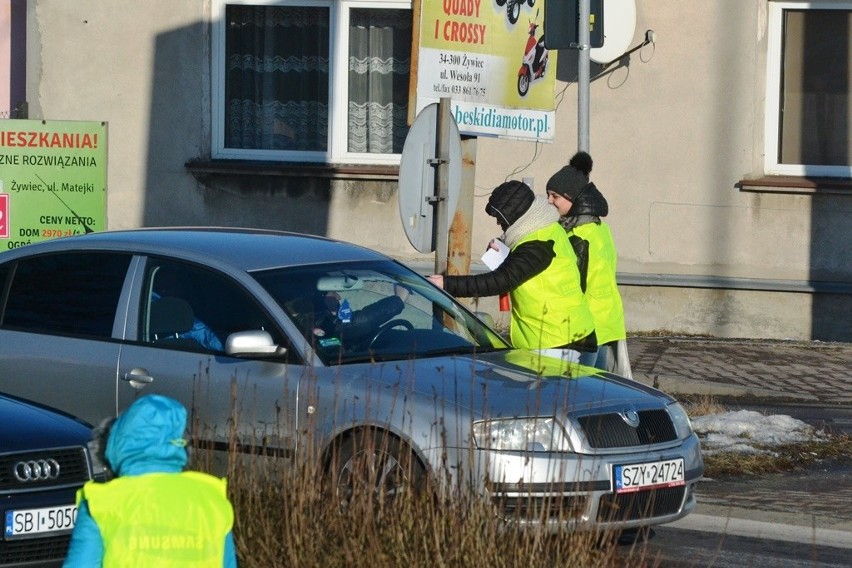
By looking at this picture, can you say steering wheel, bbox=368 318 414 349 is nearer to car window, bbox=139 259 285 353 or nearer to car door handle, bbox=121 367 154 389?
car window, bbox=139 259 285 353

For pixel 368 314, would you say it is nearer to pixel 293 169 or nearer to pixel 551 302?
pixel 551 302

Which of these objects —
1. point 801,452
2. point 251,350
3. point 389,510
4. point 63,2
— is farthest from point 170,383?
point 63,2

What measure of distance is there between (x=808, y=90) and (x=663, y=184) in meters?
1.74

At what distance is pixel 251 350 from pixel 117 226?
10.1 meters

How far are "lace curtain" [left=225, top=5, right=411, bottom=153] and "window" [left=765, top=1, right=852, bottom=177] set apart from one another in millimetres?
3755

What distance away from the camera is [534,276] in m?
8.03

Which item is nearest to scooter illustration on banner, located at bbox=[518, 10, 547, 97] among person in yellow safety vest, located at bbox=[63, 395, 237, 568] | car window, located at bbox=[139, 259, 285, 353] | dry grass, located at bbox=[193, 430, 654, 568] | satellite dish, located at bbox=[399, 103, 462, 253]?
satellite dish, located at bbox=[399, 103, 462, 253]

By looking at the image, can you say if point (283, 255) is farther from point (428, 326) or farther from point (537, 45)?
point (537, 45)

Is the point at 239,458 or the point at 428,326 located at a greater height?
the point at 428,326

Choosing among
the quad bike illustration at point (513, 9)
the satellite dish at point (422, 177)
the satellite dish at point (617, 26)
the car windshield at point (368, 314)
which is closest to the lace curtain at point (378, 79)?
the satellite dish at point (617, 26)

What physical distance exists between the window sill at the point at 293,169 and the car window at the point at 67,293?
7.76 metres

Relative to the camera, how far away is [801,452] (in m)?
9.30

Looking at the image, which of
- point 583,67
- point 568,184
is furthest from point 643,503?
point 583,67

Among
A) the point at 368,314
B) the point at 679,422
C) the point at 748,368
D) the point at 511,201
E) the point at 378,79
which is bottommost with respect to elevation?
the point at 748,368
